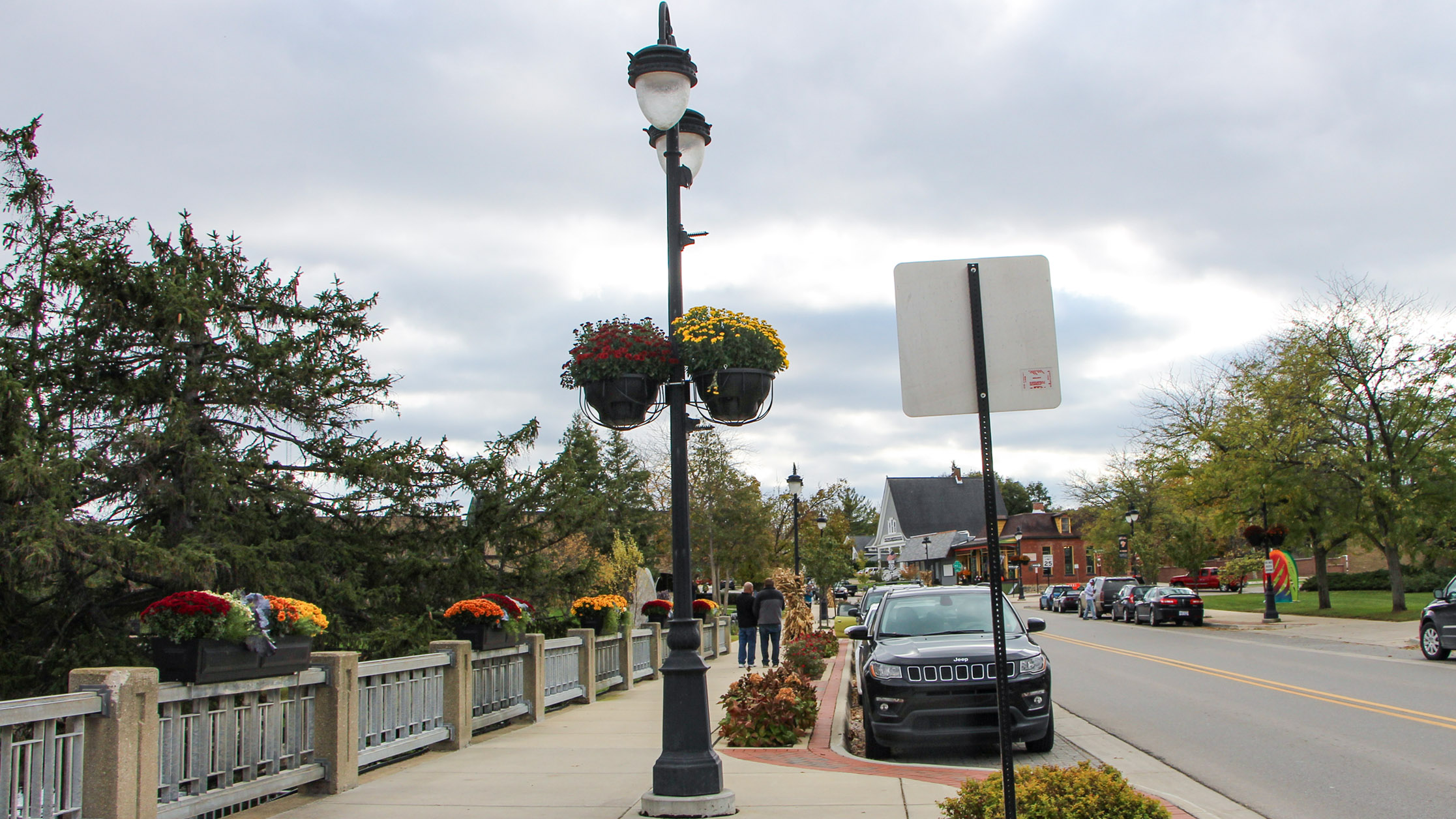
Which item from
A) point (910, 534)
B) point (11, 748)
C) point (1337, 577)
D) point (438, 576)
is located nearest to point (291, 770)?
point (11, 748)

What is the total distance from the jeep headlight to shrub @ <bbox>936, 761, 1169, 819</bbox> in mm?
4118

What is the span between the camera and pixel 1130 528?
5462 cm

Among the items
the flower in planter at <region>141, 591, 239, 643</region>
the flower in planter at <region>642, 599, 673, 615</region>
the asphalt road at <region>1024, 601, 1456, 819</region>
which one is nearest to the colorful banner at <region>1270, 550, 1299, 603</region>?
the asphalt road at <region>1024, 601, 1456, 819</region>

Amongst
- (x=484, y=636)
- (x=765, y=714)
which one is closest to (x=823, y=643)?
(x=765, y=714)

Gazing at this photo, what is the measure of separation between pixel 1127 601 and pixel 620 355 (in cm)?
3691

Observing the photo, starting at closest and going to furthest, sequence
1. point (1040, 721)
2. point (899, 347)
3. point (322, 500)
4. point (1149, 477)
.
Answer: point (899, 347) < point (1040, 721) < point (322, 500) < point (1149, 477)

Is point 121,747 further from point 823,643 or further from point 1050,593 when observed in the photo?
point 1050,593

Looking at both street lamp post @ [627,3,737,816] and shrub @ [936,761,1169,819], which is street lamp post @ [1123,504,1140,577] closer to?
street lamp post @ [627,3,737,816]

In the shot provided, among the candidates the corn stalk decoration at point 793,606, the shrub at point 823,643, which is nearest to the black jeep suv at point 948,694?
the shrub at point 823,643

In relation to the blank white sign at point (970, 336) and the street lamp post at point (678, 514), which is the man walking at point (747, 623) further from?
the blank white sign at point (970, 336)

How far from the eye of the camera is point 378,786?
786 cm

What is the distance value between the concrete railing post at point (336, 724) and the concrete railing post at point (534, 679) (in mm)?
4408

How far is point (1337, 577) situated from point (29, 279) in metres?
61.3

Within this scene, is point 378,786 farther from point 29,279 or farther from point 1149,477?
point 1149,477
